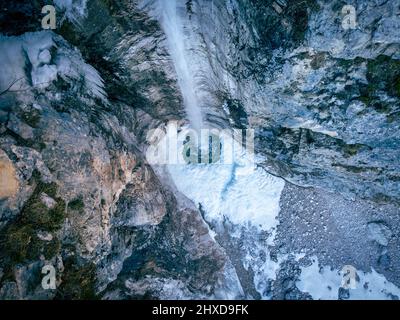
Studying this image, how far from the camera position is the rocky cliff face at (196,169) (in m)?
7.45

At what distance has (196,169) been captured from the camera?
1328 centimetres

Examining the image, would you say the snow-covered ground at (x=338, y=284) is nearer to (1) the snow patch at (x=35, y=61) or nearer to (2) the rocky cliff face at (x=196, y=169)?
(2) the rocky cliff face at (x=196, y=169)

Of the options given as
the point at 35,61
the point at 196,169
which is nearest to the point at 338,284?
the point at 196,169

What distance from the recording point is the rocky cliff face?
745cm

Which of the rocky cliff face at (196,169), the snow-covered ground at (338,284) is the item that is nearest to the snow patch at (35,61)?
the rocky cliff face at (196,169)

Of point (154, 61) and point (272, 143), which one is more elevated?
point (154, 61)

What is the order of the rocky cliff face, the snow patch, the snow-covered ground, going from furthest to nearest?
the snow-covered ground
the snow patch
the rocky cliff face

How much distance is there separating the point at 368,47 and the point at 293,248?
7683 millimetres

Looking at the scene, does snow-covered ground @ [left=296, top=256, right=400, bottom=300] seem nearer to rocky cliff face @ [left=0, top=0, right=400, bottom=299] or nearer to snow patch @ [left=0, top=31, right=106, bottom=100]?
rocky cliff face @ [left=0, top=0, right=400, bottom=299]

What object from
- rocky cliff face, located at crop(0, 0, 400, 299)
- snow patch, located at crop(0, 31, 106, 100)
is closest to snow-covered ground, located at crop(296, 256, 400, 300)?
rocky cliff face, located at crop(0, 0, 400, 299)

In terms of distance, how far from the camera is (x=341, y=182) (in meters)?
11.5

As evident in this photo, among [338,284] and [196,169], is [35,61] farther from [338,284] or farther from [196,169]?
[338,284]
